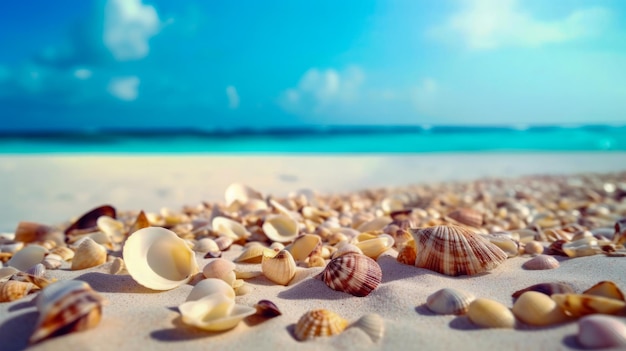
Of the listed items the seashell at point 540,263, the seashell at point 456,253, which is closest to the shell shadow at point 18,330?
the seashell at point 456,253

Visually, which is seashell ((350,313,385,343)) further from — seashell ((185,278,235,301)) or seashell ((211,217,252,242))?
seashell ((211,217,252,242))

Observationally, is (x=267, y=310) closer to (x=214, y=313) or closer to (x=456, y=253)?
(x=214, y=313)

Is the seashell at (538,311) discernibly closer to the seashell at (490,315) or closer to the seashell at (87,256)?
the seashell at (490,315)

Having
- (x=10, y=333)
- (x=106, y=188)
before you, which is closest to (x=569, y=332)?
(x=10, y=333)

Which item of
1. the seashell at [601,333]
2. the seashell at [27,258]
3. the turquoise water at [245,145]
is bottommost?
the seashell at [27,258]

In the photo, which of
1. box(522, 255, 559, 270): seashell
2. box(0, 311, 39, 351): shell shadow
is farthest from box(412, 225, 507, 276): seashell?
box(0, 311, 39, 351): shell shadow

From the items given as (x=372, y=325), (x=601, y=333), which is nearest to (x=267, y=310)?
(x=372, y=325)

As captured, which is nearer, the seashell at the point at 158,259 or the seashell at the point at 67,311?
the seashell at the point at 67,311
